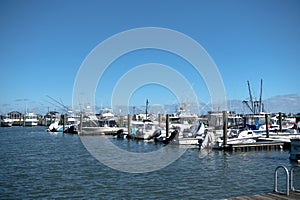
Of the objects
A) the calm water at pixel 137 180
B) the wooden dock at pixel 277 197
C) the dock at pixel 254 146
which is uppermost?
the wooden dock at pixel 277 197

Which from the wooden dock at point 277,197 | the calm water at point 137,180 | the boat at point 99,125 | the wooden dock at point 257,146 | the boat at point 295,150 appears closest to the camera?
the wooden dock at point 277,197

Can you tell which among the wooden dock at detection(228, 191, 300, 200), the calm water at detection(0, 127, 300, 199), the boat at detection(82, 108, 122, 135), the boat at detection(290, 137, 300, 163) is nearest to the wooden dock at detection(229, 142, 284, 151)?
the calm water at detection(0, 127, 300, 199)

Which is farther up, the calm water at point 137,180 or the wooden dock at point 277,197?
the wooden dock at point 277,197

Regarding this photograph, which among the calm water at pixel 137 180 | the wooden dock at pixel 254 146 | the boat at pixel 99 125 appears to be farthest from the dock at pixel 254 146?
the boat at pixel 99 125

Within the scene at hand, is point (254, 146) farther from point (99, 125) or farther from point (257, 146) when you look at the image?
point (99, 125)

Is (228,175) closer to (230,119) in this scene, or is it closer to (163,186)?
(163,186)

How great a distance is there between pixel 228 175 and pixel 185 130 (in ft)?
79.9

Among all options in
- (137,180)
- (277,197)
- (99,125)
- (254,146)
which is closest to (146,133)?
(254,146)

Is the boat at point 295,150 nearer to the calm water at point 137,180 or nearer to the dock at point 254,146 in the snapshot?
the calm water at point 137,180

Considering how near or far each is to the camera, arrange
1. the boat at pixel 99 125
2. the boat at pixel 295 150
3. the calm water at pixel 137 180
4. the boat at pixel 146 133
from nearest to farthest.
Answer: the calm water at pixel 137 180
the boat at pixel 295 150
the boat at pixel 146 133
the boat at pixel 99 125

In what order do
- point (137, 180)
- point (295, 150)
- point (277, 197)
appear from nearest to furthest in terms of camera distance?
point (277, 197)
point (137, 180)
point (295, 150)

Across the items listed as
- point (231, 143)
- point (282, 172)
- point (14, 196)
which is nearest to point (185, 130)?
point (231, 143)

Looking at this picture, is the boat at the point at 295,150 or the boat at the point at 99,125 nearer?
the boat at the point at 295,150

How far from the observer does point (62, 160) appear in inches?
1049
